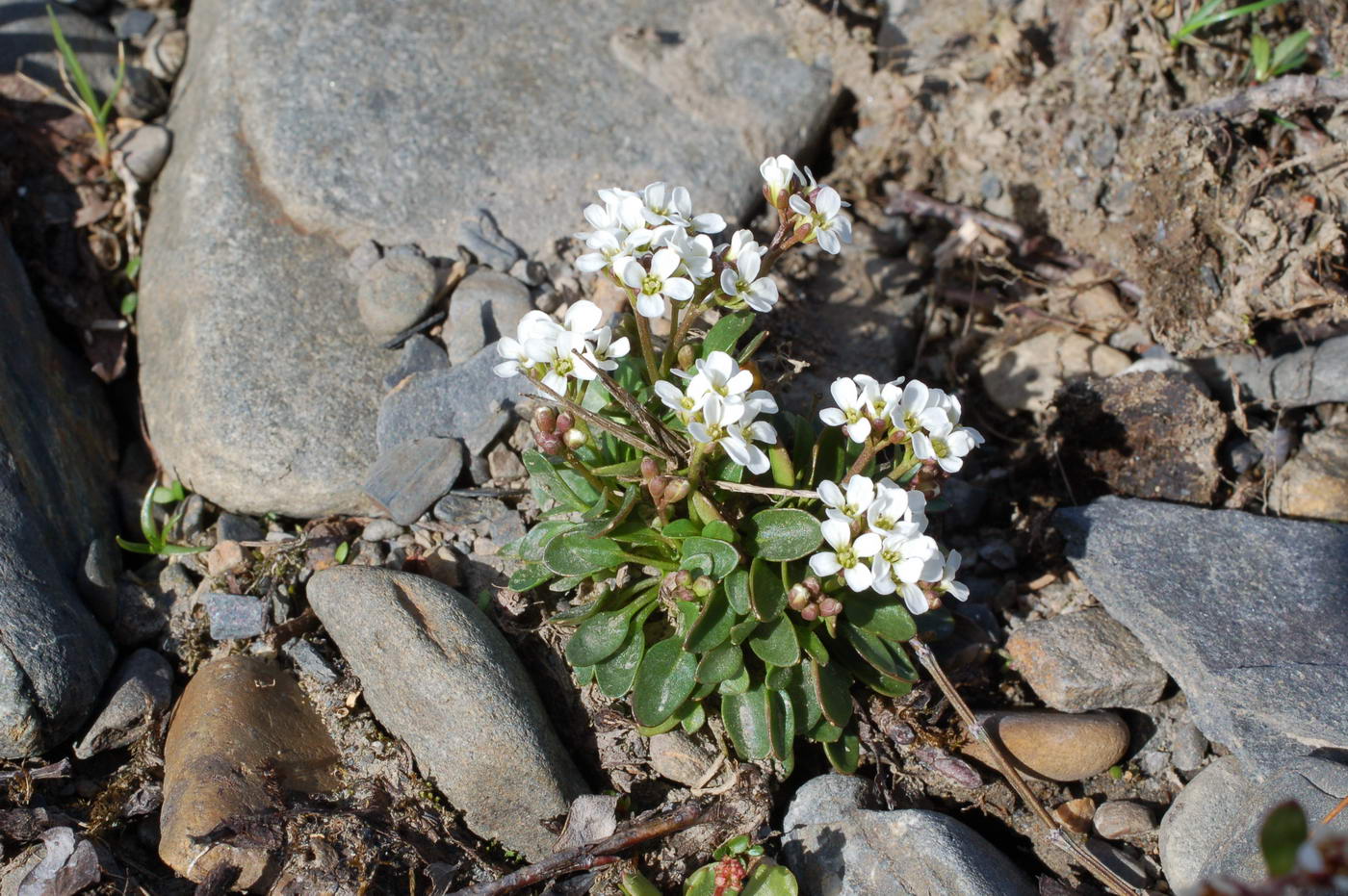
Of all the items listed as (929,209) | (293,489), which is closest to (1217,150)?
(929,209)

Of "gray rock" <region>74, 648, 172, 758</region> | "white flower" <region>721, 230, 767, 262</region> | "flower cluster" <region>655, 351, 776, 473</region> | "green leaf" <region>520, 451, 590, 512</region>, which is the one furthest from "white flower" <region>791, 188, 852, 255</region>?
"gray rock" <region>74, 648, 172, 758</region>

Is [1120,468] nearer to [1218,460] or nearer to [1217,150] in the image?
[1218,460]

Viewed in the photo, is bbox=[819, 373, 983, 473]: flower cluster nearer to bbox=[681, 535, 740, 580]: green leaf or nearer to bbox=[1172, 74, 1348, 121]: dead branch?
bbox=[681, 535, 740, 580]: green leaf

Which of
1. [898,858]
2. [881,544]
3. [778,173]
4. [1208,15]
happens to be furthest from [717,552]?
[1208,15]

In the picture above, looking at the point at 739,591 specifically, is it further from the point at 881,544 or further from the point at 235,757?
the point at 235,757

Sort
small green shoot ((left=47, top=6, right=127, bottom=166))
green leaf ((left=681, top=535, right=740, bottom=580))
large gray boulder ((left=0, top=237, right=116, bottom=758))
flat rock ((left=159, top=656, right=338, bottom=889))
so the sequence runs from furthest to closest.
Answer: small green shoot ((left=47, top=6, right=127, bottom=166)) < large gray boulder ((left=0, top=237, right=116, bottom=758)) < green leaf ((left=681, top=535, right=740, bottom=580)) < flat rock ((left=159, top=656, right=338, bottom=889))

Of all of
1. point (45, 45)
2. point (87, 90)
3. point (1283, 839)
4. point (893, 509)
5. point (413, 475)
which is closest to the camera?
point (1283, 839)

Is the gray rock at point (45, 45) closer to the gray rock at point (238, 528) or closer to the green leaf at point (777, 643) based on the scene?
the gray rock at point (238, 528)
